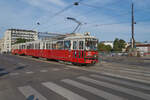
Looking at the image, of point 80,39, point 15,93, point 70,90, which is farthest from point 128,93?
point 80,39

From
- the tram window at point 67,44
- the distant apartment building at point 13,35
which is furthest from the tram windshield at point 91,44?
the distant apartment building at point 13,35

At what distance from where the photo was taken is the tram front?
11.9 metres

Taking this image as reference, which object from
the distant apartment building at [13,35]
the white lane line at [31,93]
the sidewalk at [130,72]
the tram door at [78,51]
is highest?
the distant apartment building at [13,35]

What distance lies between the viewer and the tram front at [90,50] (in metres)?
11.9

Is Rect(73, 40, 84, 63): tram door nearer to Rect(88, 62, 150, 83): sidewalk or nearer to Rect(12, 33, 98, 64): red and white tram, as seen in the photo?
Rect(12, 33, 98, 64): red and white tram

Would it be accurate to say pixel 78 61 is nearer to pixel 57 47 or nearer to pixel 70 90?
pixel 57 47

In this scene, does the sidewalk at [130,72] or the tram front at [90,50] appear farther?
the tram front at [90,50]

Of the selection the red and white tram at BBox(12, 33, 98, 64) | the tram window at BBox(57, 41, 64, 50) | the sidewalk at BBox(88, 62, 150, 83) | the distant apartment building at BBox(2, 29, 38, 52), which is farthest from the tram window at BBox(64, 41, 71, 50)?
the distant apartment building at BBox(2, 29, 38, 52)

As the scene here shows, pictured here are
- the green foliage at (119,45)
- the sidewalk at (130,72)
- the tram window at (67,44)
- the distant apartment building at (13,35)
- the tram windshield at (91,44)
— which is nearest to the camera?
the sidewalk at (130,72)

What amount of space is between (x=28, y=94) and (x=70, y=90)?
1629 mm

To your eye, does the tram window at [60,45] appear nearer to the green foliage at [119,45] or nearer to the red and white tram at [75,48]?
the red and white tram at [75,48]

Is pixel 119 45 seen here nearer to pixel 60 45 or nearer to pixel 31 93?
pixel 60 45

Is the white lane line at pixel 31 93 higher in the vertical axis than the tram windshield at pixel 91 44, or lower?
lower

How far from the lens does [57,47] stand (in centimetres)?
1511
